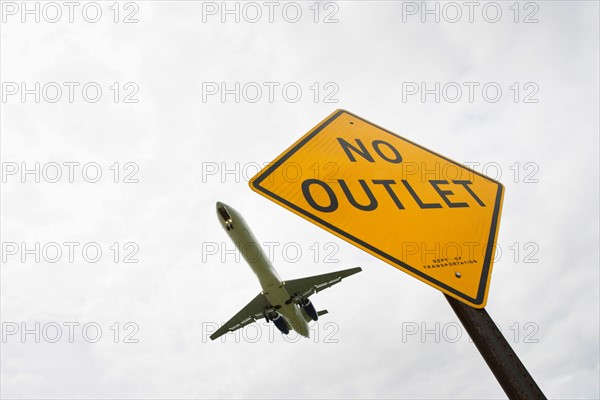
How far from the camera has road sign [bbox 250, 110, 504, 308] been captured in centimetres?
242

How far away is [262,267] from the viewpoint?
28344 mm

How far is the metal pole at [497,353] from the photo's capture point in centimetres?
233

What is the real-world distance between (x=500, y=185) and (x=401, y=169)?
99 centimetres

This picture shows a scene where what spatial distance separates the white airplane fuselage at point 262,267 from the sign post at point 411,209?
76.4 feet

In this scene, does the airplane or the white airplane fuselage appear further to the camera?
the airplane

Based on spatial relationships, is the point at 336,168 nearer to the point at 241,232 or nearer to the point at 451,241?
the point at 451,241

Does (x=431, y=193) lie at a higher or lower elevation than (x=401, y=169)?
lower

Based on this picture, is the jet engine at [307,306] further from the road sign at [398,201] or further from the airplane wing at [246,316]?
the road sign at [398,201]

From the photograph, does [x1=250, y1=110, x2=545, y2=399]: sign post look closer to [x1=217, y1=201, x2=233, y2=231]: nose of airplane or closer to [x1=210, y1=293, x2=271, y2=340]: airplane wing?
[x1=217, y1=201, x2=233, y2=231]: nose of airplane

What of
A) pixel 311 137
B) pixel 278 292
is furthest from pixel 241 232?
pixel 311 137

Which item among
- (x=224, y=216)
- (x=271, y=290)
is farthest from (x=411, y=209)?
(x=271, y=290)

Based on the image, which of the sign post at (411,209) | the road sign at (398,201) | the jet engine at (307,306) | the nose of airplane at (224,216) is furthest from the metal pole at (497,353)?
the jet engine at (307,306)

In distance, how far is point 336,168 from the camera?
288 centimetres

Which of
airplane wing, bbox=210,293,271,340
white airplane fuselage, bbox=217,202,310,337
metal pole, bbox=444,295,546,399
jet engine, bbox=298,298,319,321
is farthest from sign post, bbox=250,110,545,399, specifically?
airplane wing, bbox=210,293,271,340
